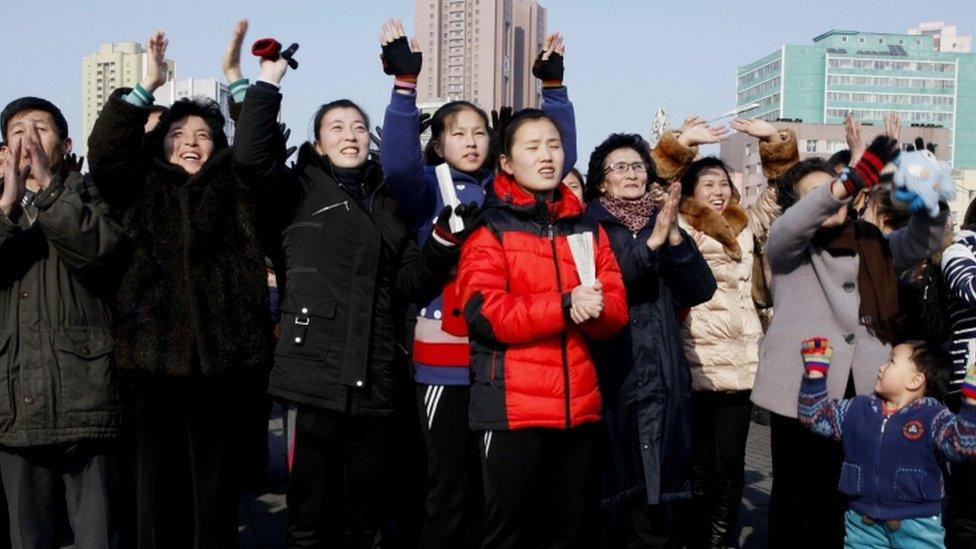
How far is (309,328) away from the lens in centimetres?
461

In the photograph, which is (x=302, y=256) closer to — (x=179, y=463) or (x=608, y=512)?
(x=179, y=463)

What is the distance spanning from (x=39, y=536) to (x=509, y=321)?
7.20ft

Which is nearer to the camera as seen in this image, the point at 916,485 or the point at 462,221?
the point at 462,221

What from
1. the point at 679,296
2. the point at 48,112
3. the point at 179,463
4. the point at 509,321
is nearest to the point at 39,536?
the point at 179,463

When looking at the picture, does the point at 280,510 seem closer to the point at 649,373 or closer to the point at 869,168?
the point at 649,373

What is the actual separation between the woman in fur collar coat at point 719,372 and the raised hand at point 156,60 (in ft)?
9.40

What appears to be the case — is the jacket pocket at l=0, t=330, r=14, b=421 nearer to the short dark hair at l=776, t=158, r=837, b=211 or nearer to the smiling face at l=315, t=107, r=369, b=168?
the smiling face at l=315, t=107, r=369, b=168

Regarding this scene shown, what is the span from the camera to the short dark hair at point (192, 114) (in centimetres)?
484

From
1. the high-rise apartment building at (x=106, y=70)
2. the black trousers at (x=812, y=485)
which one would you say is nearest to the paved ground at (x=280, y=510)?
the black trousers at (x=812, y=485)

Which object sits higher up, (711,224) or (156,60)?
(156,60)

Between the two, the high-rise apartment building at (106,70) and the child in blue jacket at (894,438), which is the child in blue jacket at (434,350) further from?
the high-rise apartment building at (106,70)

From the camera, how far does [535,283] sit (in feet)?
14.1

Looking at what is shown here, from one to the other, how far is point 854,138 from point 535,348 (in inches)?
67.1

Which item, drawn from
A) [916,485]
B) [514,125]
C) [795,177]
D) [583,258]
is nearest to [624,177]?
[795,177]
